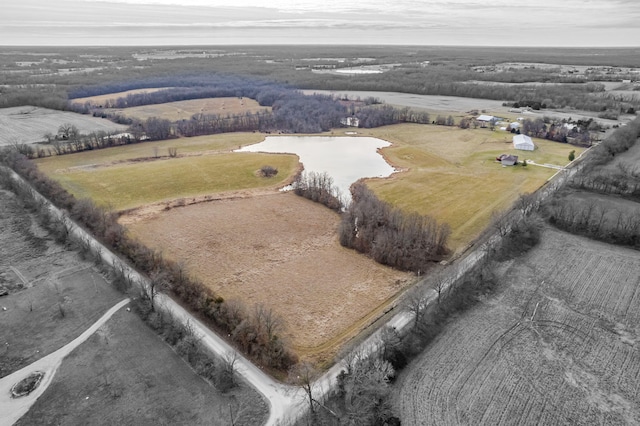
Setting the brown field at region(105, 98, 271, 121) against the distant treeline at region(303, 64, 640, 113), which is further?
the distant treeline at region(303, 64, 640, 113)

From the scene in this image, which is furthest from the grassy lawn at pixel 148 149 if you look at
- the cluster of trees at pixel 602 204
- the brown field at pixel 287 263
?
the cluster of trees at pixel 602 204

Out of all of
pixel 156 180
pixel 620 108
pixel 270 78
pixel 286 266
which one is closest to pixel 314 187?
pixel 286 266

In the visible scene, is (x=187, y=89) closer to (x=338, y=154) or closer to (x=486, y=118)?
(x=338, y=154)

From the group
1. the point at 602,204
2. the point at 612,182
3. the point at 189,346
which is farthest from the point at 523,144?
the point at 189,346

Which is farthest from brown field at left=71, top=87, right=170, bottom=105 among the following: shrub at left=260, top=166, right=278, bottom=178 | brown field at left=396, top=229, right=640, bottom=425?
brown field at left=396, top=229, right=640, bottom=425

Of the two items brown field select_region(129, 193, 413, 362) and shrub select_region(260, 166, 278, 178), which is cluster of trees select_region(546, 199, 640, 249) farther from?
shrub select_region(260, 166, 278, 178)

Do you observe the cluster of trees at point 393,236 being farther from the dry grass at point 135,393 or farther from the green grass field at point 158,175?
the green grass field at point 158,175
